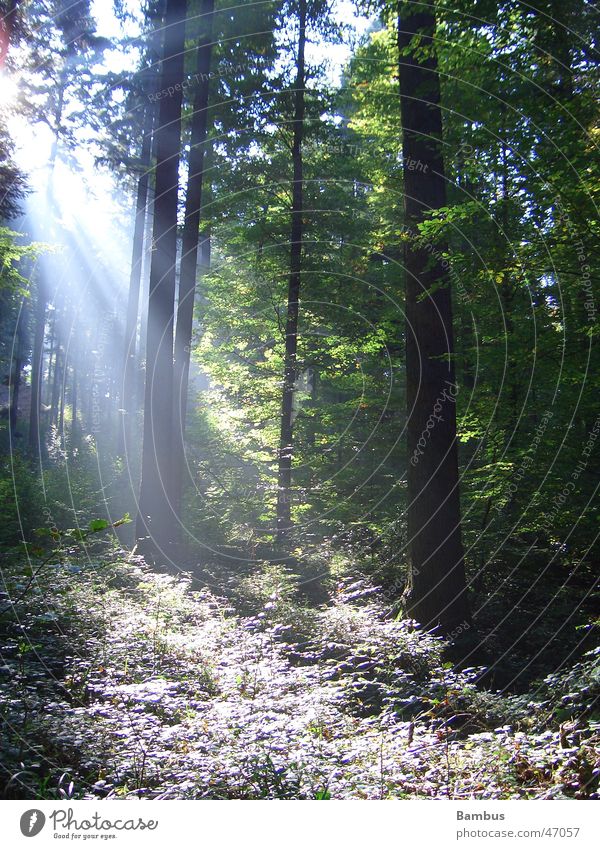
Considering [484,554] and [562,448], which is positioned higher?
[562,448]

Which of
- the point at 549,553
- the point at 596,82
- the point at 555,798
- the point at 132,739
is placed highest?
the point at 596,82

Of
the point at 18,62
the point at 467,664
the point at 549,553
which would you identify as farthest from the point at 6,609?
the point at 18,62

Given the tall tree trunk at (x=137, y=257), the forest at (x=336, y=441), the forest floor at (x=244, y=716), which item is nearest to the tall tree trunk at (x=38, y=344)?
the tall tree trunk at (x=137, y=257)

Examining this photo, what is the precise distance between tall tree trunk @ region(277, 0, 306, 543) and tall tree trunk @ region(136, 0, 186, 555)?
306 cm

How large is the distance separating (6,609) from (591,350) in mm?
7783

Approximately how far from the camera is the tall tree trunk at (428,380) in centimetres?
844

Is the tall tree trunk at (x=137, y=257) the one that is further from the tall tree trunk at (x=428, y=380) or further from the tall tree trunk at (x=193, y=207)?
the tall tree trunk at (x=428, y=380)

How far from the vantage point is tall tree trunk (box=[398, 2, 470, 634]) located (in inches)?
332

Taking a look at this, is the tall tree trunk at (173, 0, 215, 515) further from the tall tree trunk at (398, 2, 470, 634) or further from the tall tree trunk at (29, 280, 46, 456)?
the tall tree trunk at (29, 280, 46, 456)

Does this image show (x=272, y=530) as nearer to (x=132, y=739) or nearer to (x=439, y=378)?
(x=439, y=378)

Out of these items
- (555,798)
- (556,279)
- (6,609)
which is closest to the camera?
(555,798)

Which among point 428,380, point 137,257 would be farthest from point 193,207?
point 137,257

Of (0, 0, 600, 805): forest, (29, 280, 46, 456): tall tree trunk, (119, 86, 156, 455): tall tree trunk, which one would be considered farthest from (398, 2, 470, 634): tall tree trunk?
(29, 280, 46, 456): tall tree trunk

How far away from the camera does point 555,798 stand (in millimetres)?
3873
